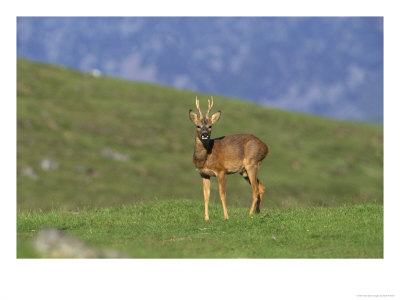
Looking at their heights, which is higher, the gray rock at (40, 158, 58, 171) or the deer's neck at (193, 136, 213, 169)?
the deer's neck at (193, 136, 213, 169)

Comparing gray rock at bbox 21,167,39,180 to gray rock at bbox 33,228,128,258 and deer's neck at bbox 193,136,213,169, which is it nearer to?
deer's neck at bbox 193,136,213,169

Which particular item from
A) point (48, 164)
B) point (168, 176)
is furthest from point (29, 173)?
point (168, 176)

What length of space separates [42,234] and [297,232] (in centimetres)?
749

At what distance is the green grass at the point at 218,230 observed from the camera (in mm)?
16562

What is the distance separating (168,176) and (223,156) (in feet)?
194

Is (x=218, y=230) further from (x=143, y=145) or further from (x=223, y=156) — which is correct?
(x=143, y=145)

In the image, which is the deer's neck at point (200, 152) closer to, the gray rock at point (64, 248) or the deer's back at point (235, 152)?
the deer's back at point (235, 152)

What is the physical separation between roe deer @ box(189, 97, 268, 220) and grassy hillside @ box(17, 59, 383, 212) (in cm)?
3468

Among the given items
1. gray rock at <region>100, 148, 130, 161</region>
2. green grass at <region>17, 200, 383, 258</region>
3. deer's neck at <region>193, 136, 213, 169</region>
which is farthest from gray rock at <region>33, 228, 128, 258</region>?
gray rock at <region>100, 148, 130, 161</region>

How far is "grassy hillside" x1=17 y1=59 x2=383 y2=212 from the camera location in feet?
240
